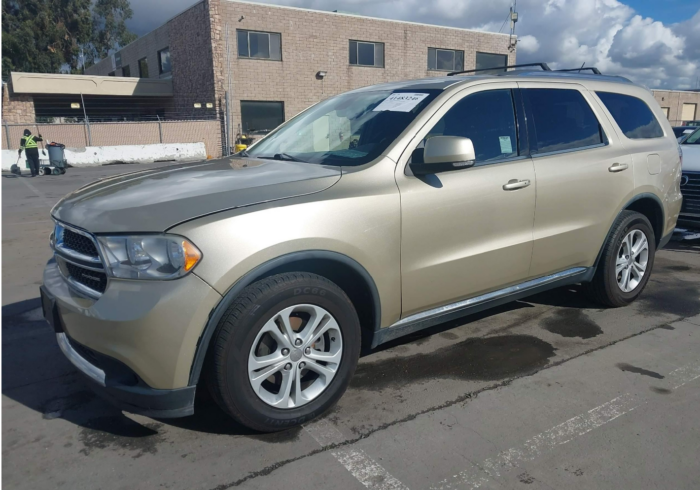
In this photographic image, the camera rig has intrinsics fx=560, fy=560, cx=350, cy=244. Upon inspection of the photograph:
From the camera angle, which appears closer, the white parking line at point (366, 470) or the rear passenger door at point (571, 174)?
the white parking line at point (366, 470)

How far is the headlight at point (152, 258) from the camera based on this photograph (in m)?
2.50

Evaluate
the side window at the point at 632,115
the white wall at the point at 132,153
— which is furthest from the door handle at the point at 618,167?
the white wall at the point at 132,153

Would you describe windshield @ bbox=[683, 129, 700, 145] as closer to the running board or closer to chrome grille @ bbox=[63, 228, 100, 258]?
the running board

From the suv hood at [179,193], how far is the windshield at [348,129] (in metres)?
0.27

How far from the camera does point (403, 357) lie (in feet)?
13.0

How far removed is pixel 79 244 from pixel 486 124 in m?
2.67

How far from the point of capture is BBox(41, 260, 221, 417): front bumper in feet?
8.12

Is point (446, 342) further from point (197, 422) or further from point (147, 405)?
point (147, 405)

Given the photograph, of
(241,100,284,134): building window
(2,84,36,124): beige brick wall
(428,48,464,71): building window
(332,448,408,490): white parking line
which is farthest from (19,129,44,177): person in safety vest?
(428,48,464,71): building window

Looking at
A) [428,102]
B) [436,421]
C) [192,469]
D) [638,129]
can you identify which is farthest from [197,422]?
[638,129]

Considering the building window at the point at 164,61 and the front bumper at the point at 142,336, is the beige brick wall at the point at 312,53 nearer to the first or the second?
the building window at the point at 164,61

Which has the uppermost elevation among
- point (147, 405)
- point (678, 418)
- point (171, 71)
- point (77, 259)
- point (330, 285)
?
point (171, 71)

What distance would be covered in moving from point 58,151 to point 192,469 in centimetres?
1962

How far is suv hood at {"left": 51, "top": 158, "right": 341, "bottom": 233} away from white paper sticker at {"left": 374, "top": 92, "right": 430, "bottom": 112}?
28.2 inches
